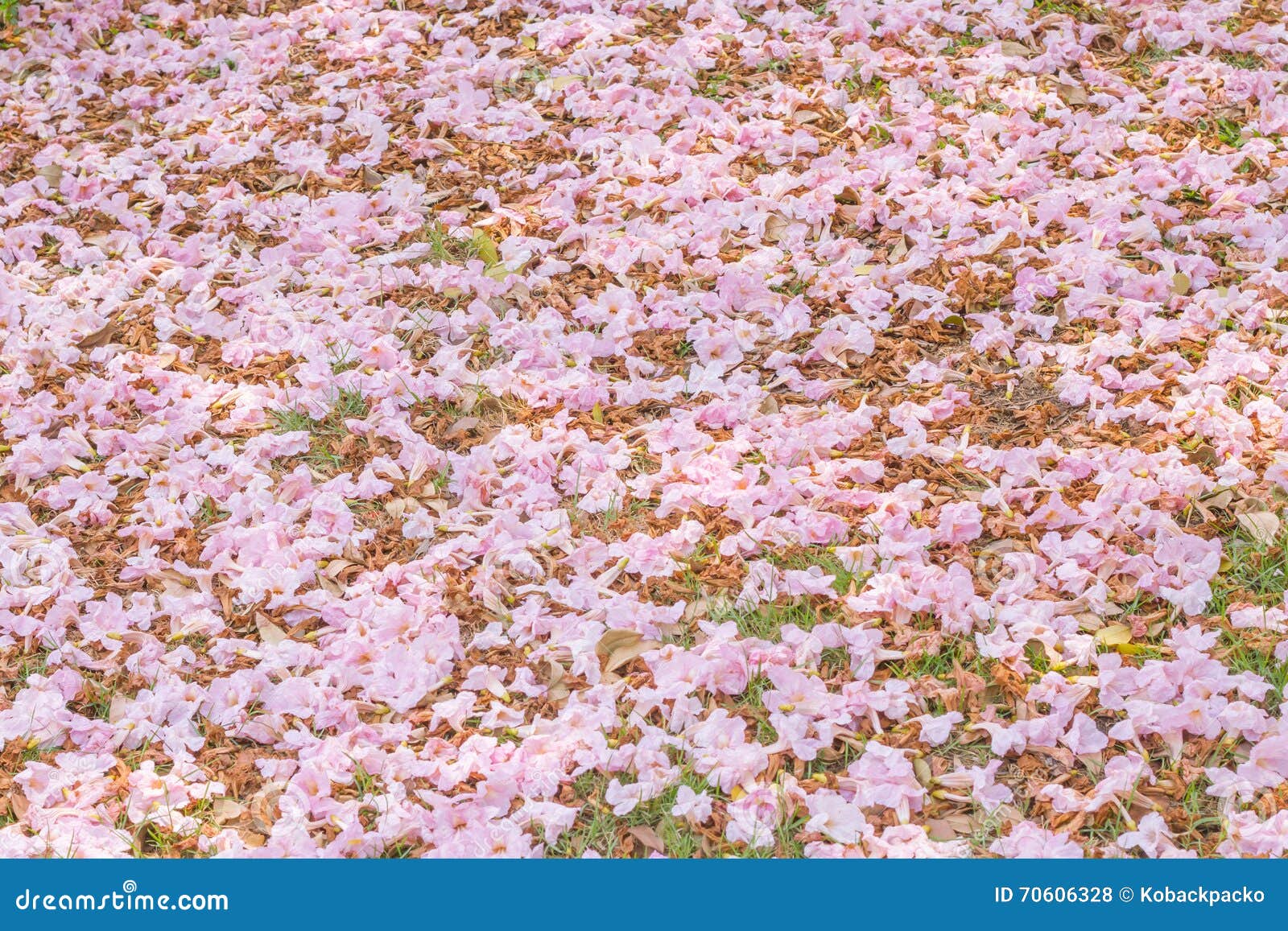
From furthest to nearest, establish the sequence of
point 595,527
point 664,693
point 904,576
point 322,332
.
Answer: point 322,332, point 595,527, point 904,576, point 664,693

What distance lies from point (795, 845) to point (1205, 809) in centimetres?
81

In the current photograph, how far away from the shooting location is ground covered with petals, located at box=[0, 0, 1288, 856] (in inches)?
104

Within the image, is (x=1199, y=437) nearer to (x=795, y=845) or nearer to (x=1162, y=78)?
(x=795, y=845)

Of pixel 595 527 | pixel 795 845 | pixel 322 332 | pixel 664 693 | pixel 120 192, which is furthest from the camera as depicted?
pixel 120 192

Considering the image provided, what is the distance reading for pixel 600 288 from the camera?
3.97 metres

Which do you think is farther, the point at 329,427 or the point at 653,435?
the point at 329,427

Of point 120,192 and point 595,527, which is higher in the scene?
point 120,192

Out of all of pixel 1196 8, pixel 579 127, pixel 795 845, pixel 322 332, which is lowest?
pixel 795 845

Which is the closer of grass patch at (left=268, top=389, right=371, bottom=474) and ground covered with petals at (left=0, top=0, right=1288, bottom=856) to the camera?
ground covered with petals at (left=0, top=0, right=1288, bottom=856)

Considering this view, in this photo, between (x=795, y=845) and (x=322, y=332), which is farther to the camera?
(x=322, y=332)

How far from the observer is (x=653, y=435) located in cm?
346

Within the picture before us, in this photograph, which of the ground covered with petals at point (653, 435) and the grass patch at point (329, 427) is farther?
the grass patch at point (329, 427)

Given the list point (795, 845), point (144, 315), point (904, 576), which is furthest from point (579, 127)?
point (795, 845)

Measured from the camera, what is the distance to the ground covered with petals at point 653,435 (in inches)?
104
